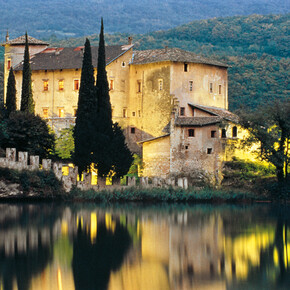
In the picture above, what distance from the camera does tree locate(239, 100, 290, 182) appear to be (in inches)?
2151

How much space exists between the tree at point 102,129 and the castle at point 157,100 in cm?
666

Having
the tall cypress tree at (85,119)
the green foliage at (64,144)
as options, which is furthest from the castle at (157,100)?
the tall cypress tree at (85,119)

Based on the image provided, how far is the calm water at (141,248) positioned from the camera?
88.6 feet

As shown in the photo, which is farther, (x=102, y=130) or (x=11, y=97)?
(x=11, y=97)

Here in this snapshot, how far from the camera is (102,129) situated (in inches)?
2128

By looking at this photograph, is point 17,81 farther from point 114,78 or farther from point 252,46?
point 252,46

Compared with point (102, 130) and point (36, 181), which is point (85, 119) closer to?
point (102, 130)

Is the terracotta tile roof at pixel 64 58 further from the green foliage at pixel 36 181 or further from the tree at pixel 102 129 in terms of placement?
the green foliage at pixel 36 181

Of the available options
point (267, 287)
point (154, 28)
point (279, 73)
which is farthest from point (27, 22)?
point (267, 287)

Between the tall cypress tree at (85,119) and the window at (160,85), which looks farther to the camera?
the window at (160,85)

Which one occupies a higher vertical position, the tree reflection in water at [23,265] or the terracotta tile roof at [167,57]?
the terracotta tile roof at [167,57]

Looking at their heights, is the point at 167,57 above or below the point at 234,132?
above

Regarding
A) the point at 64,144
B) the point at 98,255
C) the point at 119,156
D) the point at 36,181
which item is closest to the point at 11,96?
the point at 64,144

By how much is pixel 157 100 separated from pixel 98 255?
112 feet
